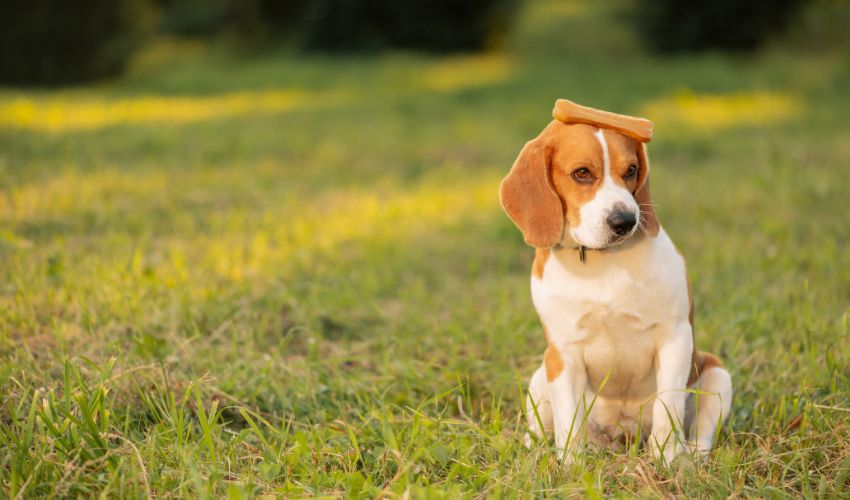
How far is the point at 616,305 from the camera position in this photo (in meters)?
2.66

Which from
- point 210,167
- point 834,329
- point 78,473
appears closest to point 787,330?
point 834,329

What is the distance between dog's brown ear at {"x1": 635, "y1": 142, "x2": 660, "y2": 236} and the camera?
8.76 ft

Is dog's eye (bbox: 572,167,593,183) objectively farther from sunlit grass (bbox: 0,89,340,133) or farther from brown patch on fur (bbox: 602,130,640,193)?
sunlit grass (bbox: 0,89,340,133)

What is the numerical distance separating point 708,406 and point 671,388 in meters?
0.26

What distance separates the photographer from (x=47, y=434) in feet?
8.46

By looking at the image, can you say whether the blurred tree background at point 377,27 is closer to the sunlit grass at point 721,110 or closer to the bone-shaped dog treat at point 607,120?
the sunlit grass at point 721,110

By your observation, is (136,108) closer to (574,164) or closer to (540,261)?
(540,261)

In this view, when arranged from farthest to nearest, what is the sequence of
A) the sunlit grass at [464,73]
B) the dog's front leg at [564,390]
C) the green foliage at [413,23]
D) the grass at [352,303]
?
the green foliage at [413,23]
the sunlit grass at [464,73]
the dog's front leg at [564,390]
the grass at [352,303]

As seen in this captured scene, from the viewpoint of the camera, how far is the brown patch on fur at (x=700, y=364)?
9.68 feet

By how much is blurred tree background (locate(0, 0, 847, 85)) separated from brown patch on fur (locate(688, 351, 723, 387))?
1458 cm

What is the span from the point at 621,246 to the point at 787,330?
1489 mm

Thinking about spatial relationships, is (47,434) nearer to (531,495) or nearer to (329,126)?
(531,495)

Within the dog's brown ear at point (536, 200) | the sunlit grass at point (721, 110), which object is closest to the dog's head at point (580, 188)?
the dog's brown ear at point (536, 200)

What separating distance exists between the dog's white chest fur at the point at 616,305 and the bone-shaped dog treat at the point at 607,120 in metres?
0.35
